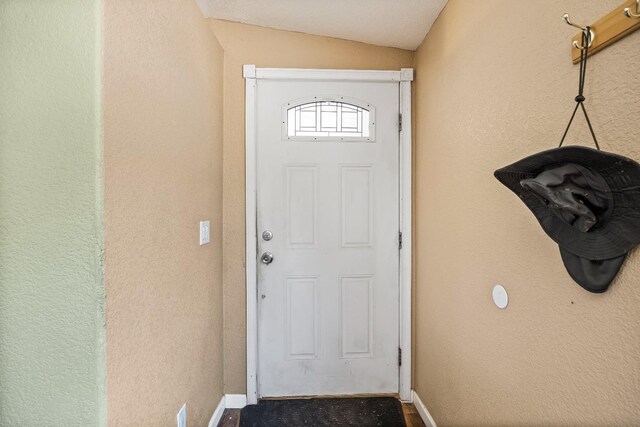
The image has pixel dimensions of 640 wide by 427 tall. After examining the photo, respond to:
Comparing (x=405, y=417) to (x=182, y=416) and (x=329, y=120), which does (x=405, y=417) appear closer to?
(x=182, y=416)

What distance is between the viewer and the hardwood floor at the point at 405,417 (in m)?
1.75

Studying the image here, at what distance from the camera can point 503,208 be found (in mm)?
1080

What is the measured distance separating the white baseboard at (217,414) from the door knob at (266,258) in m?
0.87

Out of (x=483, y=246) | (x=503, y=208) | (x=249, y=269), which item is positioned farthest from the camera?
(x=249, y=269)

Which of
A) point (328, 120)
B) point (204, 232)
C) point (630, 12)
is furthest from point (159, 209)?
point (630, 12)

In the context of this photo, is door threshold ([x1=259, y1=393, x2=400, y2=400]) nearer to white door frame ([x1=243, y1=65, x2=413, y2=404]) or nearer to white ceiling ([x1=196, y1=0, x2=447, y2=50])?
white door frame ([x1=243, y1=65, x2=413, y2=404])

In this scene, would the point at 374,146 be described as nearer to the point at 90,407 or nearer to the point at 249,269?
the point at 249,269

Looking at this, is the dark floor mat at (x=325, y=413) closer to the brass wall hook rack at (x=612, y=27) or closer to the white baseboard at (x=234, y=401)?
the white baseboard at (x=234, y=401)

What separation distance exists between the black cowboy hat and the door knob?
1474 mm

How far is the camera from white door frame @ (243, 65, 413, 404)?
1.88 metres

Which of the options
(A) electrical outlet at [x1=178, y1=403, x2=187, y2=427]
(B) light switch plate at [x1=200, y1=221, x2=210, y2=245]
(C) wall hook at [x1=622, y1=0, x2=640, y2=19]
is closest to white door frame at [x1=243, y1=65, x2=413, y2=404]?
(B) light switch plate at [x1=200, y1=221, x2=210, y2=245]

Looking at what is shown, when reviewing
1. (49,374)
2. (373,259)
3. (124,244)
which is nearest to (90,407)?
(49,374)

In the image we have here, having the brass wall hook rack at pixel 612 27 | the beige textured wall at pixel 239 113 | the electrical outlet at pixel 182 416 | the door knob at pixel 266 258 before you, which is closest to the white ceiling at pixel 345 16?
the beige textured wall at pixel 239 113

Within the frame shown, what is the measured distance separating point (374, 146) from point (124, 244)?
4.90 feet
